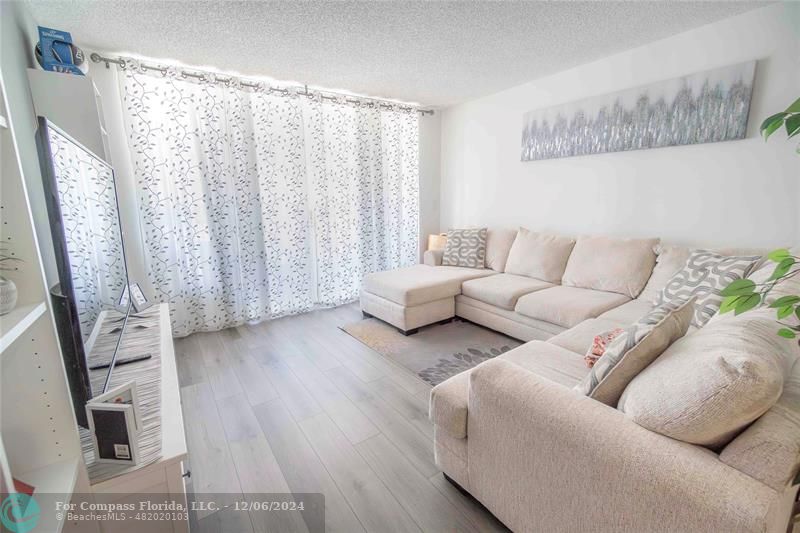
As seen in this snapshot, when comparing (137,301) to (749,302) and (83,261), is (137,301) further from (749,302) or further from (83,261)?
(749,302)

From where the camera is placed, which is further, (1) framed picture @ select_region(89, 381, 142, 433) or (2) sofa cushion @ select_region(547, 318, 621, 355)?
(2) sofa cushion @ select_region(547, 318, 621, 355)

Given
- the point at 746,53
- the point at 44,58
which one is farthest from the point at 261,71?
the point at 746,53

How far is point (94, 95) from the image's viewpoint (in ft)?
6.21

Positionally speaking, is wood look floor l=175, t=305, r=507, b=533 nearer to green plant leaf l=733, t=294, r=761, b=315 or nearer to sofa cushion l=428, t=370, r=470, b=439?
sofa cushion l=428, t=370, r=470, b=439

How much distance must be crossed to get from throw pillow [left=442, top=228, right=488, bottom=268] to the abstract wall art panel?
98 centimetres

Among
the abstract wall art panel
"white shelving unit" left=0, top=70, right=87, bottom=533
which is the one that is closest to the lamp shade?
the abstract wall art panel

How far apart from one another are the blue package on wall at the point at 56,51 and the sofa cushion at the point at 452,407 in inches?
101

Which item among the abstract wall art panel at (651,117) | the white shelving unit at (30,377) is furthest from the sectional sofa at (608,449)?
the abstract wall art panel at (651,117)

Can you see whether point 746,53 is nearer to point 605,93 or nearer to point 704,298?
point 605,93

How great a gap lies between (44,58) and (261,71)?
4.85 ft

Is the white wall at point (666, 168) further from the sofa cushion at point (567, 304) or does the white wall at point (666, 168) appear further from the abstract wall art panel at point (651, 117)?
the sofa cushion at point (567, 304)

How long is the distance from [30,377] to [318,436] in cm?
132

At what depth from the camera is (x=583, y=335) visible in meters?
2.00

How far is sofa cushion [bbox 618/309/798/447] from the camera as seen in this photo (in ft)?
2.55
